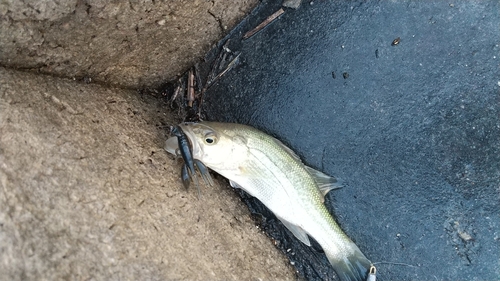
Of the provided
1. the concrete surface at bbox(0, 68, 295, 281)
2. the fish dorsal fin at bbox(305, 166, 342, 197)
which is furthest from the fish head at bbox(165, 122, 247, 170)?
the fish dorsal fin at bbox(305, 166, 342, 197)

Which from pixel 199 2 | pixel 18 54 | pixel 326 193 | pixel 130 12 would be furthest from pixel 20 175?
pixel 326 193

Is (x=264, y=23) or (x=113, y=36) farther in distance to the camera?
(x=264, y=23)

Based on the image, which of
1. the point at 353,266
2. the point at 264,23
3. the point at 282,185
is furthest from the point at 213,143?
the point at 353,266

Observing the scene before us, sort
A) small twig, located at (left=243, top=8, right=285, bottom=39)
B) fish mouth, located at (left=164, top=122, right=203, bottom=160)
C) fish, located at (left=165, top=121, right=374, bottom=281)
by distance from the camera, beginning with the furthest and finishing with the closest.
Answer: small twig, located at (left=243, top=8, right=285, bottom=39)
fish, located at (left=165, top=121, right=374, bottom=281)
fish mouth, located at (left=164, top=122, right=203, bottom=160)

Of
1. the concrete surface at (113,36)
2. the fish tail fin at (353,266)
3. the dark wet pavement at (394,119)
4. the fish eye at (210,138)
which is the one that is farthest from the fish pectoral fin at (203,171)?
the fish tail fin at (353,266)

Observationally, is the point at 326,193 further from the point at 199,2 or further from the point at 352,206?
the point at 199,2

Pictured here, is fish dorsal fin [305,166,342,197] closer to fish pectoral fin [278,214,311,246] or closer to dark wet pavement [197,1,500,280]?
dark wet pavement [197,1,500,280]

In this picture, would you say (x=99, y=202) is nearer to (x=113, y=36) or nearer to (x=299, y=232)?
(x=113, y=36)
